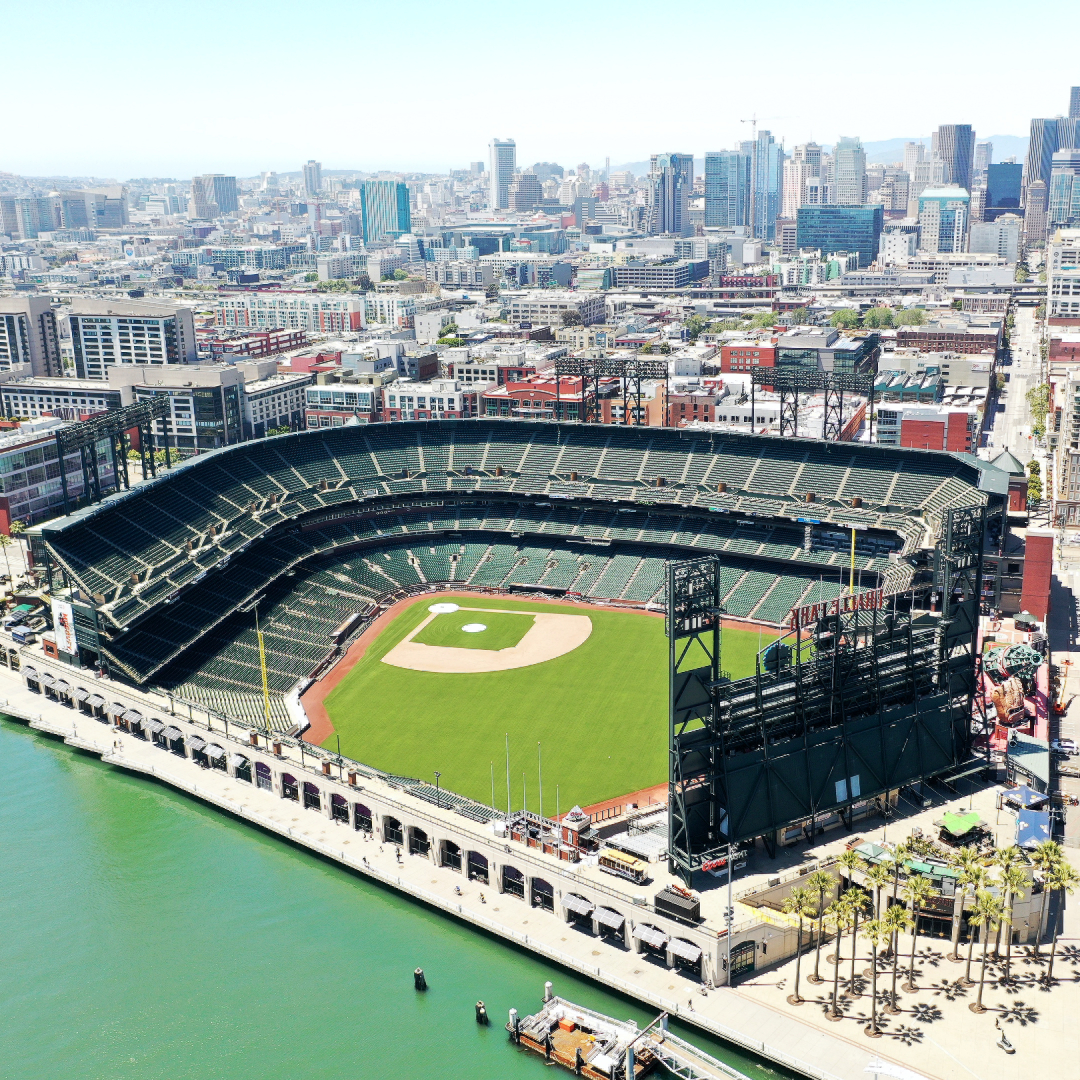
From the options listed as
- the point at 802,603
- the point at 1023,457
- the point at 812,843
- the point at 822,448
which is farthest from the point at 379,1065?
the point at 1023,457

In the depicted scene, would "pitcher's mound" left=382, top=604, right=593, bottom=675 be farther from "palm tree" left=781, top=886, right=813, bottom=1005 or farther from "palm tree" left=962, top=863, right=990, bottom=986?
"palm tree" left=962, top=863, right=990, bottom=986

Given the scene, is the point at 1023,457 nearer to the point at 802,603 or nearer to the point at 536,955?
the point at 802,603

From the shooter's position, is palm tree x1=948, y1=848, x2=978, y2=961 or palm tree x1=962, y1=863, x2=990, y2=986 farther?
palm tree x1=948, y1=848, x2=978, y2=961

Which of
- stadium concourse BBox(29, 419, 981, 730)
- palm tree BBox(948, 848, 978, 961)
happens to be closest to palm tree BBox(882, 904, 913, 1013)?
palm tree BBox(948, 848, 978, 961)

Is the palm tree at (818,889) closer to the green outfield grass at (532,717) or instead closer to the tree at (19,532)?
the green outfield grass at (532,717)

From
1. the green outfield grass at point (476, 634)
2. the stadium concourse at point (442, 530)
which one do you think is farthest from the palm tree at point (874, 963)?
the green outfield grass at point (476, 634)

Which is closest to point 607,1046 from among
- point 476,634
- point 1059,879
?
point 1059,879
